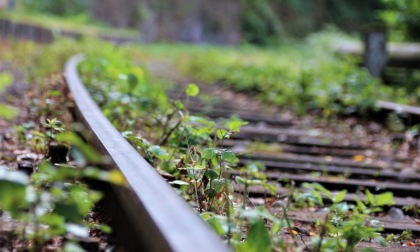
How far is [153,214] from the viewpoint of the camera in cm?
143

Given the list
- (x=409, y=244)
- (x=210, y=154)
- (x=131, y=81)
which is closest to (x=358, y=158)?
(x=131, y=81)

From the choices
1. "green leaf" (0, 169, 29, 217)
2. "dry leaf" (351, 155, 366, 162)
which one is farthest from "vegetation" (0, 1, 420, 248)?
"dry leaf" (351, 155, 366, 162)

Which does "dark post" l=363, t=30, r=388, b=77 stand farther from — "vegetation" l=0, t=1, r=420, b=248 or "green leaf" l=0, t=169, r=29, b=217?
"green leaf" l=0, t=169, r=29, b=217

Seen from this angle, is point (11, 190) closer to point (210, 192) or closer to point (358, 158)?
point (210, 192)

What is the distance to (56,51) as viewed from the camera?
9.70 meters

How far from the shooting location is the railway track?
55.1 inches

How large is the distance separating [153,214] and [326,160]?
12.2 feet

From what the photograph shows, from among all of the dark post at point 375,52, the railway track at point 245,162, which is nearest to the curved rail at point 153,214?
the railway track at point 245,162

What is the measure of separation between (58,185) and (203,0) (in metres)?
33.0

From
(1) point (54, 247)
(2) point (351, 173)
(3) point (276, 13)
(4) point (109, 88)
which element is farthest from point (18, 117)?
(3) point (276, 13)

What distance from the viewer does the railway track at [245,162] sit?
4.59 ft

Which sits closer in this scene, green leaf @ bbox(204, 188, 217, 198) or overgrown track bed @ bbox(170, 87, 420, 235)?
green leaf @ bbox(204, 188, 217, 198)

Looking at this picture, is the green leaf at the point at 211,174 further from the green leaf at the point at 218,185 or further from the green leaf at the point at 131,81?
the green leaf at the point at 131,81

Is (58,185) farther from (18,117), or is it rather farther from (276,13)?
(276,13)
